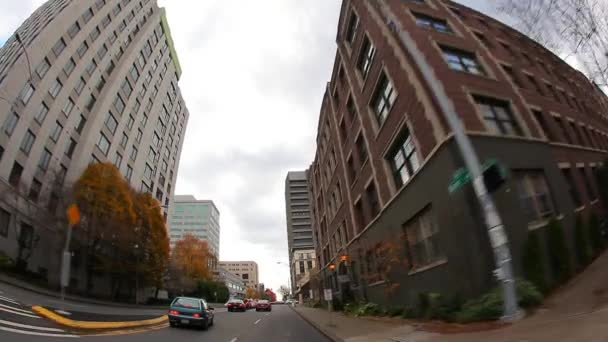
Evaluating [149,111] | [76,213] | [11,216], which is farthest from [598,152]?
[149,111]

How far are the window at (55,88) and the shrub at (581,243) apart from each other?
39164mm

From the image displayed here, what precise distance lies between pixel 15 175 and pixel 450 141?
31996 mm

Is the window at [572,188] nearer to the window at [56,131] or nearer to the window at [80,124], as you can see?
the window at [56,131]

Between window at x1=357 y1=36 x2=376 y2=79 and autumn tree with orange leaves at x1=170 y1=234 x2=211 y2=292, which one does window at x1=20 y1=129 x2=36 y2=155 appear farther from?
autumn tree with orange leaves at x1=170 y1=234 x2=211 y2=292

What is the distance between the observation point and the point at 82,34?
35.9 m

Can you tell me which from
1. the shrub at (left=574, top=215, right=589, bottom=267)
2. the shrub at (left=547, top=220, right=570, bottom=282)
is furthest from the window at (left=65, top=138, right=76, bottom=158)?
the shrub at (left=574, top=215, right=589, bottom=267)

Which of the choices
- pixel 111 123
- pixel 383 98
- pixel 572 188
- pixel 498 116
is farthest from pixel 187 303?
pixel 111 123

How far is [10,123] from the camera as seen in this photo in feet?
88.6

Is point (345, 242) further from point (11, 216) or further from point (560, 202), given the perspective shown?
point (11, 216)

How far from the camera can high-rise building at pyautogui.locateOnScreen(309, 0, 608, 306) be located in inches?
458

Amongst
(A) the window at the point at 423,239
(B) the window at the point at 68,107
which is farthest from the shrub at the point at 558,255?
(B) the window at the point at 68,107

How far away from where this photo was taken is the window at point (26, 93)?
28.0m

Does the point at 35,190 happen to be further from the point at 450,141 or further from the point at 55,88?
the point at 450,141

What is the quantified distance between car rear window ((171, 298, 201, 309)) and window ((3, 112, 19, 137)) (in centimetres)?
2193
